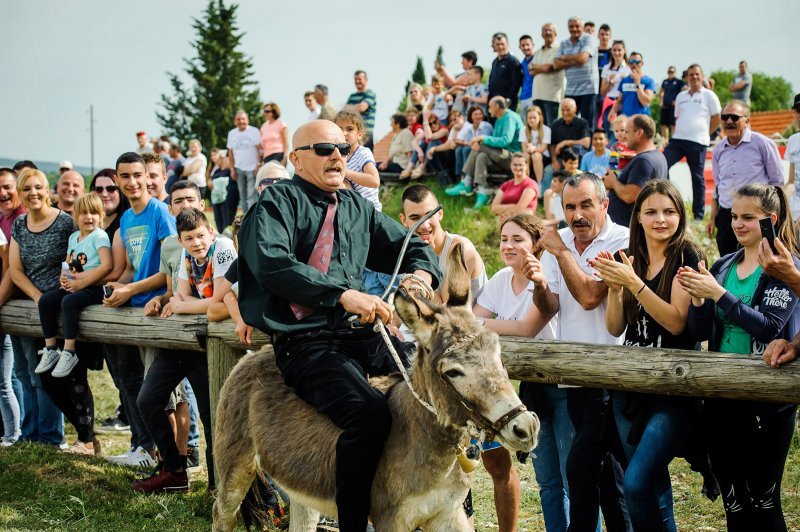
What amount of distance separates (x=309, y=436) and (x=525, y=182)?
27.1 ft

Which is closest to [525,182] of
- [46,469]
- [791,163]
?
[791,163]

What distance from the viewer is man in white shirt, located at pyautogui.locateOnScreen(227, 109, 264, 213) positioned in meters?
17.4

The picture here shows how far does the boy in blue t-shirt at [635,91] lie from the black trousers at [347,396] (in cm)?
1094

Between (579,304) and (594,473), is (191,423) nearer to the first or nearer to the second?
(579,304)

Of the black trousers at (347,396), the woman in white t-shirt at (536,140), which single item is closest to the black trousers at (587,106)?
the woman in white t-shirt at (536,140)

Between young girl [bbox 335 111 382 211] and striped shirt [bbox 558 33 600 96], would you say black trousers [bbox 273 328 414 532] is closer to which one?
young girl [bbox 335 111 382 211]

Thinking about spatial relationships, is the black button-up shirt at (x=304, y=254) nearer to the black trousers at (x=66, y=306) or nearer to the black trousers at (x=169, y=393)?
the black trousers at (x=169, y=393)

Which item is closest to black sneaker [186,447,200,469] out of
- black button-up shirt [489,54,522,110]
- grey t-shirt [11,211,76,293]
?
grey t-shirt [11,211,76,293]

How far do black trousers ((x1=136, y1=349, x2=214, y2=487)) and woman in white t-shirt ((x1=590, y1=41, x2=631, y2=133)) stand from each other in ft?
32.8

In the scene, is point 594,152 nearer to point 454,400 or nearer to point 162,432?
point 162,432

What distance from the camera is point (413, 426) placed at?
14.8ft

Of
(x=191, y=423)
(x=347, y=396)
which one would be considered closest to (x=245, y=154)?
(x=191, y=423)

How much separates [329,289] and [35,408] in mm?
6635

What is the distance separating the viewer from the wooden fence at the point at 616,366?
447cm
